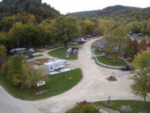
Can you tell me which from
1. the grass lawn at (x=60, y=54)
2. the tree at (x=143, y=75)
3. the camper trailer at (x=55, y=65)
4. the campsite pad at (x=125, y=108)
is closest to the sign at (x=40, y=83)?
the camper trailer at (x=55, y=65)

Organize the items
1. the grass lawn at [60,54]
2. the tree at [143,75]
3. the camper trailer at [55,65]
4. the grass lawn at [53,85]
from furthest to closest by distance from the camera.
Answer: the grass lawn at [60,54]
the camper trailer at [55,65]
the grass lawn at [53,85]
the tree at [143,75]

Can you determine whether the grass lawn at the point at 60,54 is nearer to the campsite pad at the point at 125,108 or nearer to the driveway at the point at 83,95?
the driveway at the point at 83,95

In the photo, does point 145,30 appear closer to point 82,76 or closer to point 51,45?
point 51,45

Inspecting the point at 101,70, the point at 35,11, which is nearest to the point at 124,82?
the point at 101,70

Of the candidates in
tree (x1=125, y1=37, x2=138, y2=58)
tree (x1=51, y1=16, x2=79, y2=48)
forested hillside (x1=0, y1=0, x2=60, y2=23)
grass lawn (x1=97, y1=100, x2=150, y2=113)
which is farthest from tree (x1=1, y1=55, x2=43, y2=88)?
forested hillside (x1=0, y1=0, x2=60, y2=23)

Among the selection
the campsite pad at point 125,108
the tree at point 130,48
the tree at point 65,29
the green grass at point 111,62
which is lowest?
the campsite pad at point 125,108

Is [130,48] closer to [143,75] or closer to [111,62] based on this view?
[111,62]

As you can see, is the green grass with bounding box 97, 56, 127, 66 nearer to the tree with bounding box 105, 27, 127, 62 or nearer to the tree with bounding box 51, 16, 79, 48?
the tree with bounding box 105, 27, 127, 62
